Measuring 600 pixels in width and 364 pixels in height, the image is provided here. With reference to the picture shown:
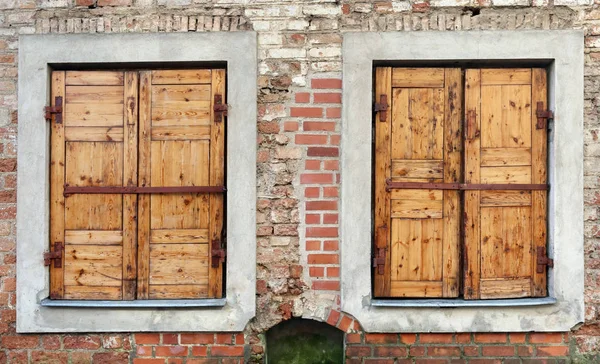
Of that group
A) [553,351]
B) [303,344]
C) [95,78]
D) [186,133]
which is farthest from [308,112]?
[553,351]

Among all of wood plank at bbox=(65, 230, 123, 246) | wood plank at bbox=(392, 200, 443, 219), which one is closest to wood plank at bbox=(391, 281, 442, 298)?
wood plank at bbox=(392, 200, 443, 219)

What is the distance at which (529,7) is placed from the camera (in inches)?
120

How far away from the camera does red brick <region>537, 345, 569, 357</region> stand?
305cm

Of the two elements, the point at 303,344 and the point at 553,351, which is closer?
the point at 553,351

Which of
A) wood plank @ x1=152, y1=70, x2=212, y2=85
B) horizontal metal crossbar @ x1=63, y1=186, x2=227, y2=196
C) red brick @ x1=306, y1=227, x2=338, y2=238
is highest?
wood plank @ x1=152, y1=70, x2=212, y2=85

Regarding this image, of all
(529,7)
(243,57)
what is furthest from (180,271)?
(529,7)

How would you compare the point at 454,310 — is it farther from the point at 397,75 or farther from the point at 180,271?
the point at 180,271

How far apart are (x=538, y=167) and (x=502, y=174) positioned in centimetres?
23

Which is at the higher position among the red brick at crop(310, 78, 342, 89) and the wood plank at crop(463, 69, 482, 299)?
the red brick at crop(310, 78, 342, 89)

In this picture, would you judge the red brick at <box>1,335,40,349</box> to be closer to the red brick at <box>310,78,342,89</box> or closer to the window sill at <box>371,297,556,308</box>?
the window sill at <box>371,297,556,308</box>

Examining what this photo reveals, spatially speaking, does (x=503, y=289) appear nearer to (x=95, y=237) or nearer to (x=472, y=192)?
(x=472, y=192)

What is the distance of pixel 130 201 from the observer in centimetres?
311

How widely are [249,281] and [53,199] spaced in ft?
4.30

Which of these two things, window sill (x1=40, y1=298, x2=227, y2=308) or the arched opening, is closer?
window sill (x1=40, y1=298, x2=227, y2=308)
